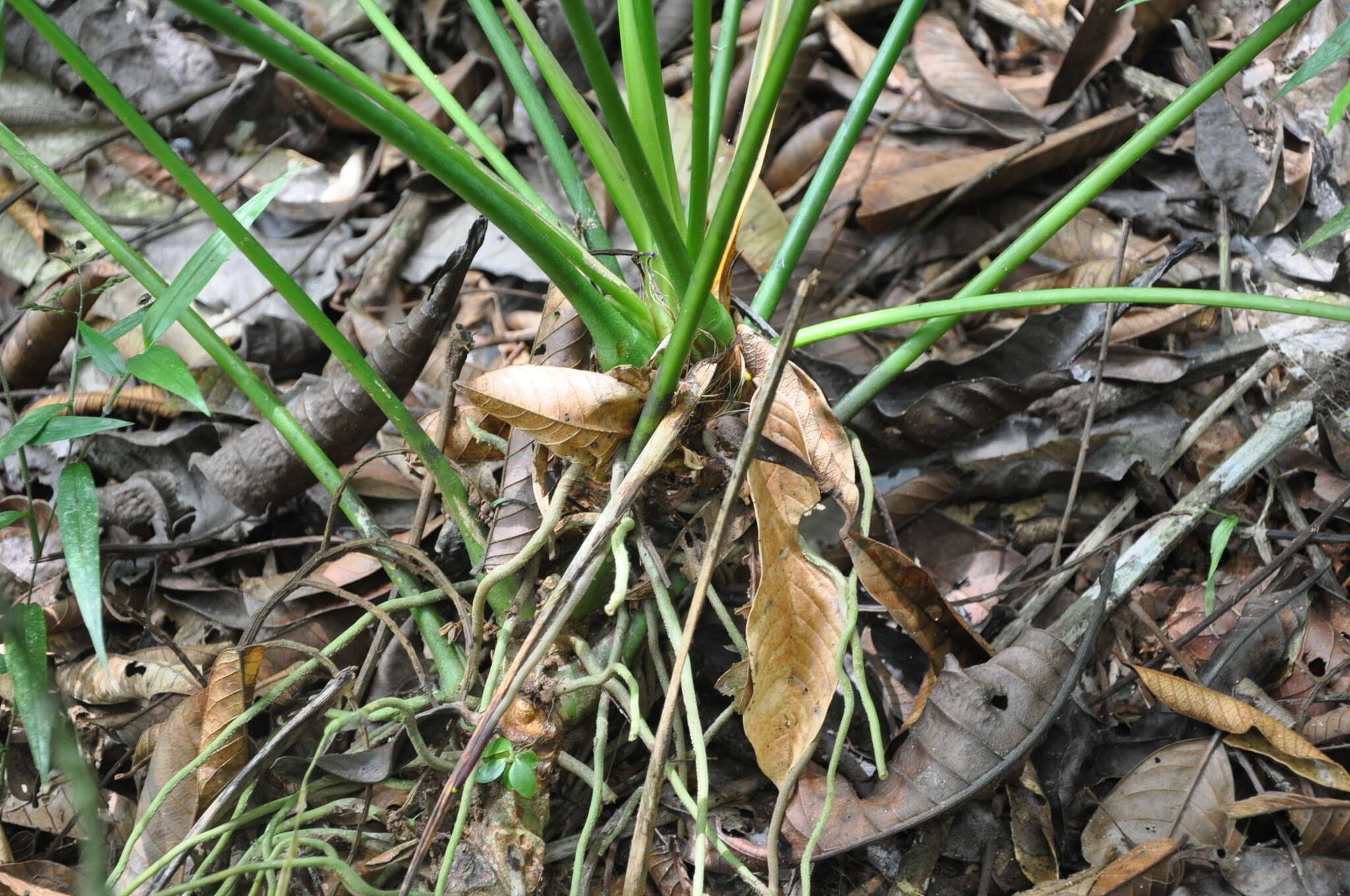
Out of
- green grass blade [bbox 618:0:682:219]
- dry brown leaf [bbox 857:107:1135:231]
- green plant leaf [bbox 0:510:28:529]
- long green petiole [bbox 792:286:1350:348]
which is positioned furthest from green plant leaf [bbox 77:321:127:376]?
dry brown leaf [bbox 857:107:1135:231]

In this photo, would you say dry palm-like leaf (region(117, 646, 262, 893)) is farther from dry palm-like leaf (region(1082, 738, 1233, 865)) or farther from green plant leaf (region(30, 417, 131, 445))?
dry palm-like leaf (region(1082, 738, 1233, 865))

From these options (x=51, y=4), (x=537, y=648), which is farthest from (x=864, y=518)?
(x=51, y=4)

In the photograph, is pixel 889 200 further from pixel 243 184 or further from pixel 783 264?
pixel 243 184

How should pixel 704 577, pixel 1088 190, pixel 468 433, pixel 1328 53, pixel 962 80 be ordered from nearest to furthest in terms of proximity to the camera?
pixel 704 577
pixel 1328 53
pixel 1088 190
pixel 468 433
pixel 962 80

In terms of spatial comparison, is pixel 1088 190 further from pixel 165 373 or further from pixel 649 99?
pixel 165 373

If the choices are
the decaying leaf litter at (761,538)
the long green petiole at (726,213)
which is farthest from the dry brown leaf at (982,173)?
the long green petiole at (726,213)

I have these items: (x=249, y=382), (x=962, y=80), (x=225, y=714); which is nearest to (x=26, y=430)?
(x=249, y=382)
